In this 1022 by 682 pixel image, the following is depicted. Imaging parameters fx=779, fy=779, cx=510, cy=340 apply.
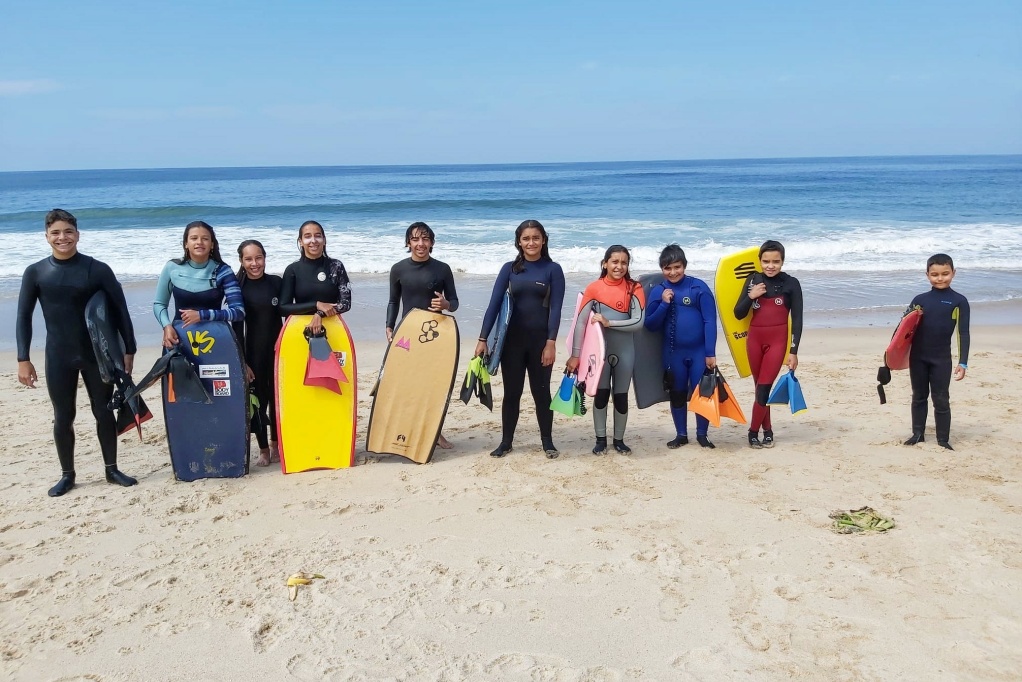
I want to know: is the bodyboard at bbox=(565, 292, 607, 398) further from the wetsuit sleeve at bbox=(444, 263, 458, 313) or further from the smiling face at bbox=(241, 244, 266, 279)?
the smiling face at bbox=(241, 244, 266, 279)

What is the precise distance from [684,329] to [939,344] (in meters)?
1.63

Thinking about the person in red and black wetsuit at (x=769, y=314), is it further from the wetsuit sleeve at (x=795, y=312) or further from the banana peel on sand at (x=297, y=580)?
the banana peel on sand at (x=297, y=580)

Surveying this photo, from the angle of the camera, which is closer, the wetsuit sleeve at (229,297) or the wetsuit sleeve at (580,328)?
the wetsuit sleeve at (229,297)

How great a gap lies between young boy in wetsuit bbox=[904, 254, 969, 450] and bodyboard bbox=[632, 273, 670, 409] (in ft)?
5.31

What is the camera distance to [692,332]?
490 cm

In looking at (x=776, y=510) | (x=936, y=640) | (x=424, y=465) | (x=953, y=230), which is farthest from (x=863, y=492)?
(x=953, y=230)

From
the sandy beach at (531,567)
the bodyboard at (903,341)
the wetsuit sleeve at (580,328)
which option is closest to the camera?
the sandy beach at (531,567)

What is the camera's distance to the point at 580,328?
485cm

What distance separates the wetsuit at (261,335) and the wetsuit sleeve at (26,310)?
105 centimetres

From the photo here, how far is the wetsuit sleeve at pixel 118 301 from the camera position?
4293mm

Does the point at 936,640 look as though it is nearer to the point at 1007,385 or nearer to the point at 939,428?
the point at 939,428

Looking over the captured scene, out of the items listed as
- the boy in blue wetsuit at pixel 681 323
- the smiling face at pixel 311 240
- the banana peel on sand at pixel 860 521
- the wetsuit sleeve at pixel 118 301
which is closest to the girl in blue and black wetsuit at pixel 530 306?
the boy in blue wetsuit at pixel 681 323

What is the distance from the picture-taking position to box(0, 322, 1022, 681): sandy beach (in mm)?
2846

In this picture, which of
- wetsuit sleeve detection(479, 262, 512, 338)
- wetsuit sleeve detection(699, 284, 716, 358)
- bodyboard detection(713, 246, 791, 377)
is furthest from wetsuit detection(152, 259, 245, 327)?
bodyboard detection(713, 246, 791, 377)
